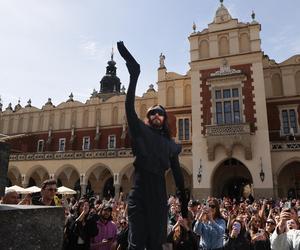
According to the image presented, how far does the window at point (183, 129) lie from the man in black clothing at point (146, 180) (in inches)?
813

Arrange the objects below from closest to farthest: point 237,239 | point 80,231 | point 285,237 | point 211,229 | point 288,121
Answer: point 285,237, point 211,229, point 237,239, point 80,231, point 288,121

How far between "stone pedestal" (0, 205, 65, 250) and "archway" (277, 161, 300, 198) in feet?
68.9

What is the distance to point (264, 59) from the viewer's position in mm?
23828

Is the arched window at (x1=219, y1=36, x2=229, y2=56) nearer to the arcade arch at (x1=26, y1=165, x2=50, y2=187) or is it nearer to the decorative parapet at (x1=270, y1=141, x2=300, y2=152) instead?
the decorative parapet at (x1=270, y1=141, x2=300, y2=152)

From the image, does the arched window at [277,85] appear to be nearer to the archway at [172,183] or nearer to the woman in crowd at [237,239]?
the archway at [172,183]

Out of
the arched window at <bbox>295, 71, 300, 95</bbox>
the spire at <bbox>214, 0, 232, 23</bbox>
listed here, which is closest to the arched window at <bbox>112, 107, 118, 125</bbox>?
the spire at <bbox>214, 0, 232, 23</bbox>

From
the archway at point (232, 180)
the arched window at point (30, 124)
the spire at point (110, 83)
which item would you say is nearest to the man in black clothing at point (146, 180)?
the archway at point (232, 180)

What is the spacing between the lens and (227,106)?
20406 mm

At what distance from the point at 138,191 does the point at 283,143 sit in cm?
1876

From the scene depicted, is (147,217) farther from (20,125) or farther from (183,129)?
(20,125)

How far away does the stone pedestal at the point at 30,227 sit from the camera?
72.2 inches

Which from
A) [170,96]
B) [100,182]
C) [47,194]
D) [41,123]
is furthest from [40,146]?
[47,194]

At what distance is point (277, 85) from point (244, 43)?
13.8ft

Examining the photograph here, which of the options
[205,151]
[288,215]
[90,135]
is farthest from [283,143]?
[90,135]
